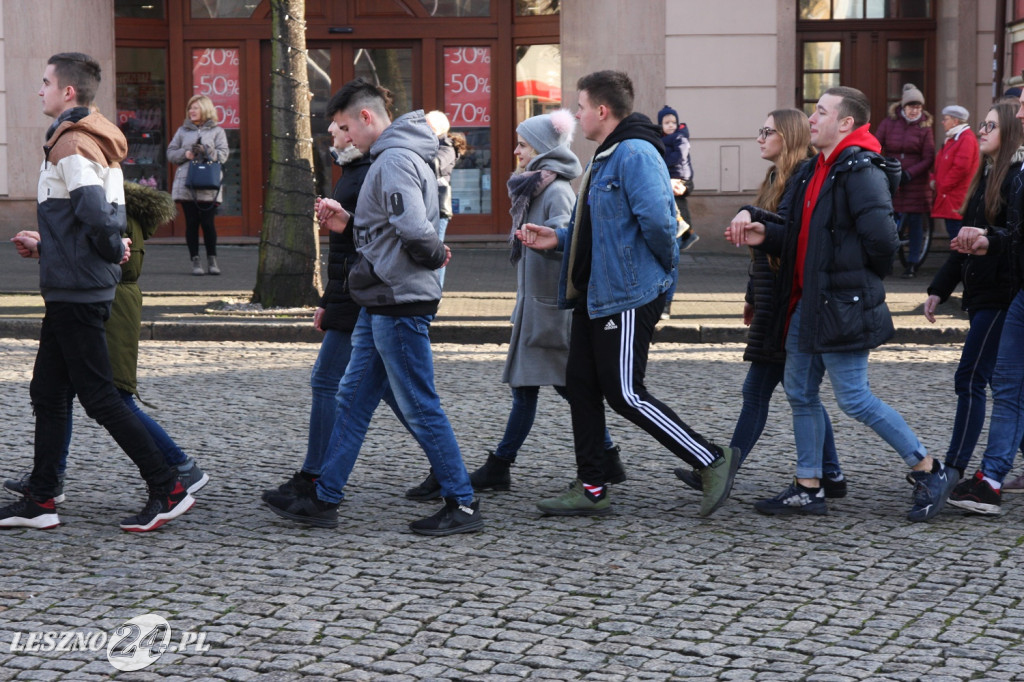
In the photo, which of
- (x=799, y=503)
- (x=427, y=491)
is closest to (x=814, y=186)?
(x=799, y=503)

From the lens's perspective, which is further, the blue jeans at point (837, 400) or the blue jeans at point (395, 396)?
the blue jeans at point (837, 400)

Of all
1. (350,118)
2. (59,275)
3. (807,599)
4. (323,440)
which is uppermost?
(350,118)

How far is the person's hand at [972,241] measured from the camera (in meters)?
5.68

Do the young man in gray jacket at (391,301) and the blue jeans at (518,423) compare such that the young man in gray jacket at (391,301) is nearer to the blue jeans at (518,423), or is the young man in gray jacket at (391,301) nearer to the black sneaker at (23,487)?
the blue jeans at (518,423)

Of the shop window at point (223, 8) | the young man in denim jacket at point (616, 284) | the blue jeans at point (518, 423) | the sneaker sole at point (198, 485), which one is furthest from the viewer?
the shop window at point (223, 8)

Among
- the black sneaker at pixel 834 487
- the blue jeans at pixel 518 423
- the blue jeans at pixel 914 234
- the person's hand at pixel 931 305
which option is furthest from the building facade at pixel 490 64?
the black sneaker at pixel 834 487

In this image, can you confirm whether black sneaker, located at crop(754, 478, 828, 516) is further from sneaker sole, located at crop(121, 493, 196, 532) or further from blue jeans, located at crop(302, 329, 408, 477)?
sneaker sole, located at crop(121, 493, 196, 532)

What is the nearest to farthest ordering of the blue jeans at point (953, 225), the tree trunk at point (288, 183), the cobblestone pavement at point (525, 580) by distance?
the cobblestone pavement at point (525, 580) → the tree trunk at point (288, 183) → the blue jeans at point (953, 225)

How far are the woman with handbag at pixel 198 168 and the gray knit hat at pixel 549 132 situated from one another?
28.4ft

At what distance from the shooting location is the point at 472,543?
5.37 m

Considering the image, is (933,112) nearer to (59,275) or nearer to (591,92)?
(591,92)

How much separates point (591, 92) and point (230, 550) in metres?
2.29

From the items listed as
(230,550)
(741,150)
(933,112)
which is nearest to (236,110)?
(741,150)

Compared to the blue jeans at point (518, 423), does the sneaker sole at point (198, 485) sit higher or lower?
lower
